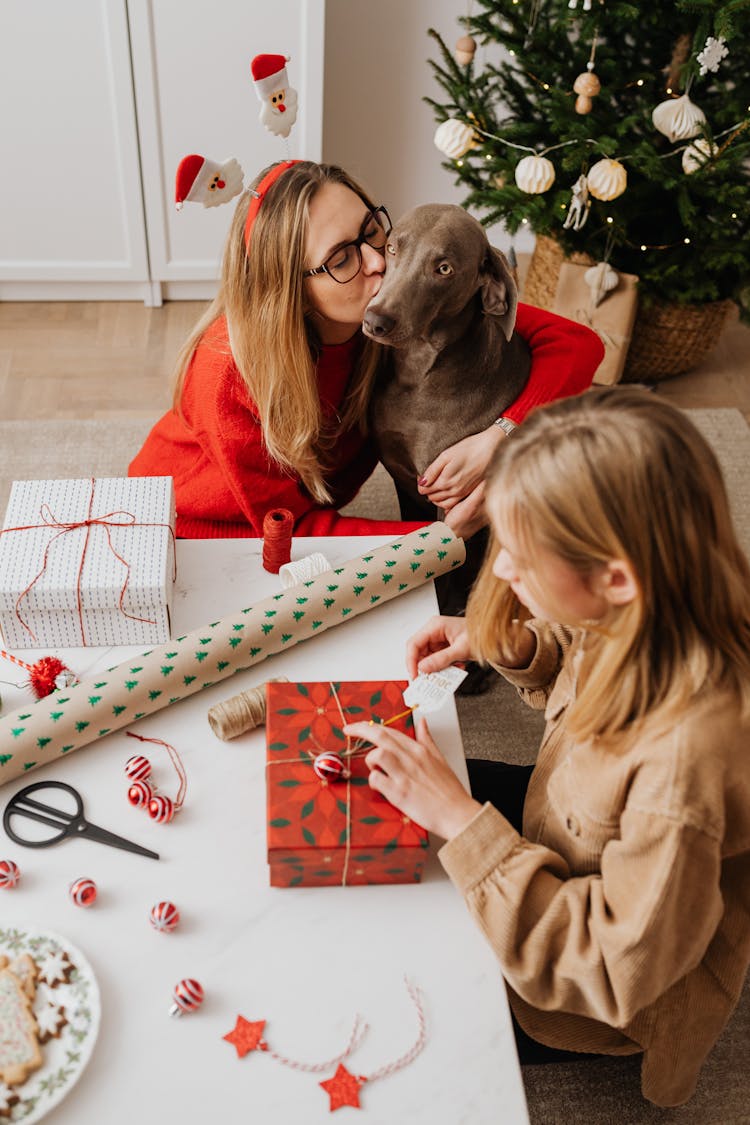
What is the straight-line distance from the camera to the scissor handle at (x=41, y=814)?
1004mm

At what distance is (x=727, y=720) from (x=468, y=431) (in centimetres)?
94

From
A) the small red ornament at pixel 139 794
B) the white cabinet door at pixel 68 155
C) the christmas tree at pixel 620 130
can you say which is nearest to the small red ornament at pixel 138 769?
the small red ornament at pixel 139 794

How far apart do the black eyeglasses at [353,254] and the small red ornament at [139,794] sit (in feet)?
2.63

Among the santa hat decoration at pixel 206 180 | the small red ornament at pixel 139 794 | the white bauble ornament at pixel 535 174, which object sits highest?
the santa hat decoration at pixel 206 180

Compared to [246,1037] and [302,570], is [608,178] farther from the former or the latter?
[246,1037]

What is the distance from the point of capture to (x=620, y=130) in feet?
7.23

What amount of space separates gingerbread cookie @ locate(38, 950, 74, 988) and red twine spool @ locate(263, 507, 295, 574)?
1.90 feet

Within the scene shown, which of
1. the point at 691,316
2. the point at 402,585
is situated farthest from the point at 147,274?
the point at 402,585

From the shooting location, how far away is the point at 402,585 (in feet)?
4.27

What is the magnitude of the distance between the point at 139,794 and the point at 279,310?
76 centimetres

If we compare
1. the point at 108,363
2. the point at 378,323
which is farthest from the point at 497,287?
the point at 108,363

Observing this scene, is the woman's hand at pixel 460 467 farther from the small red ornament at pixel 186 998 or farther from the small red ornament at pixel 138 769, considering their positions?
the small red ornament at pixel 186 998

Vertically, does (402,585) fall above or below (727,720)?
below

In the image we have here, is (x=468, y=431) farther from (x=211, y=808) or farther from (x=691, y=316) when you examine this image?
(x=691, y=316)
